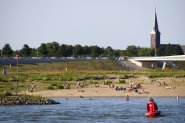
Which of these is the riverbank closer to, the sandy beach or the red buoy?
the sandy beach

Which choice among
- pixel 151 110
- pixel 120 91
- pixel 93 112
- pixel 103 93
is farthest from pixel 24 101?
pixel 120 91

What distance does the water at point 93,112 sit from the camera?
63.7m

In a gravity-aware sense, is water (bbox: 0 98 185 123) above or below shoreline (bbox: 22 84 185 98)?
below

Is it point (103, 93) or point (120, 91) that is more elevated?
point (120, 91)

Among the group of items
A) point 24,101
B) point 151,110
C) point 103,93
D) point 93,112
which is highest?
point 103,93

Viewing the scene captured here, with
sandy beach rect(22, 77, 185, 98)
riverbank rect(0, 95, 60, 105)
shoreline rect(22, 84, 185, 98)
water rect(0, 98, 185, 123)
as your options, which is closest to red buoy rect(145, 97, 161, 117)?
water rect(0, 98, 185, 123)

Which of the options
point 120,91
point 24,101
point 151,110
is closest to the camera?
point 151,110

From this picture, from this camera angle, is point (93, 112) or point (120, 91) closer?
point (93, 112)

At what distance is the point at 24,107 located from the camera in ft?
244

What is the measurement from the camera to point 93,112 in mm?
70938

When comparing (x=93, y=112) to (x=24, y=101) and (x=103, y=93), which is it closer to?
(x=24, y=101)

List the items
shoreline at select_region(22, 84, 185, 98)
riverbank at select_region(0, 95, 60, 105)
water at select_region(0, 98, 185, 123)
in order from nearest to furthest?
water at select_region(0, 98, 185, 123), riverbank at select_region(0, 95, 60, 105), shoreline at select_region(22, 84, 185, 98)

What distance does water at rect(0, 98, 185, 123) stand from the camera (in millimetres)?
63734

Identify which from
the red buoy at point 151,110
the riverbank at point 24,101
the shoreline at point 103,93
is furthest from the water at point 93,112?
the shoreline at point 103,93
